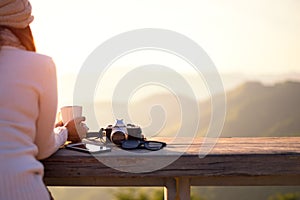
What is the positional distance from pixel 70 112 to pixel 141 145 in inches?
12.3

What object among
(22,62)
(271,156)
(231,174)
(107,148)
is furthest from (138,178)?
(22,62)

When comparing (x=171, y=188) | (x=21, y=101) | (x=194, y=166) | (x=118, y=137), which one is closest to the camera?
(x=21, y=101)

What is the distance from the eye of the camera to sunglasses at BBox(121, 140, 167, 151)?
1.49 metres

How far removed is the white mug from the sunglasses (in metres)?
0.23

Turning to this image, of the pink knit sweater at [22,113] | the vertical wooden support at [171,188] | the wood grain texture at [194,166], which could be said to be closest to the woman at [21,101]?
the pink knit sweater at [22,113]

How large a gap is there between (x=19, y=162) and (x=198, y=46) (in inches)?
28.0

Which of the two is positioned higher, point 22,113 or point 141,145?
point 22,113

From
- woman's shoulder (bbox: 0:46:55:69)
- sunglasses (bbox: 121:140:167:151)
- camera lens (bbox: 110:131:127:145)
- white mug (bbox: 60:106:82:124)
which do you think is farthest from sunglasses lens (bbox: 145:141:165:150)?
woman's shoulder (bbox: 0:46:55:69)

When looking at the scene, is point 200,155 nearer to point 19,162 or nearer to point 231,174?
point 231,174

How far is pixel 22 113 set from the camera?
1.17m

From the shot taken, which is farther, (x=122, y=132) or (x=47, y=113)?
(x=122, y=132)

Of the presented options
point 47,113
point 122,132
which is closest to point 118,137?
point 122,132

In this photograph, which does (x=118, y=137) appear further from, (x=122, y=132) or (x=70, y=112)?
(x=70, y=112)

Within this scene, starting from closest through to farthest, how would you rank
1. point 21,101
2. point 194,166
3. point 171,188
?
1. point 21,101
2. point 194,166
3. point 171,188
